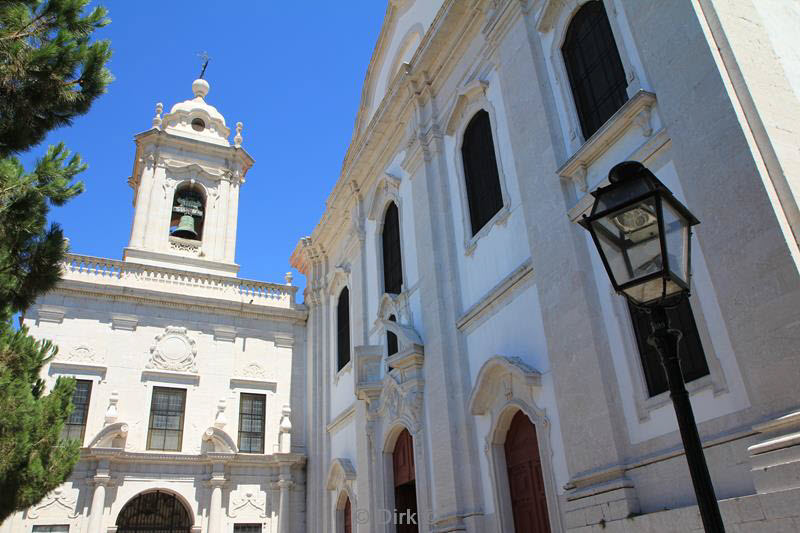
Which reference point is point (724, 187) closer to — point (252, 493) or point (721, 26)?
point (721, 26)

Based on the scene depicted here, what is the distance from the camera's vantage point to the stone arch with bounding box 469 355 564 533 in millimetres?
8359

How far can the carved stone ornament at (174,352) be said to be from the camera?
1747cm

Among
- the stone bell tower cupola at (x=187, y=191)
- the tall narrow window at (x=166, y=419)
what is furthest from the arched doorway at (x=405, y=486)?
the stone bell tower cupola at (x=187, y=191)

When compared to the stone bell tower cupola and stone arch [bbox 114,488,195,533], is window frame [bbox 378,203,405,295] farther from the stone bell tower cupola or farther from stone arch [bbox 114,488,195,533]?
stone arch [bbox 114,488,195,533]

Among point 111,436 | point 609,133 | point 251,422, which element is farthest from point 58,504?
point 609,133

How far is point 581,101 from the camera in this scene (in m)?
8.86

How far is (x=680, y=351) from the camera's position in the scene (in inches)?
257

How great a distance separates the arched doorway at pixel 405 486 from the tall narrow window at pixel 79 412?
7851 millimetres

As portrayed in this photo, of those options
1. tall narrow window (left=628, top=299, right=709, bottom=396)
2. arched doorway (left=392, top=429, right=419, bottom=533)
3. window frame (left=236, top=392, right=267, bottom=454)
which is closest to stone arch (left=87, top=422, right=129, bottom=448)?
window frame (left=236, top=392, right=267, bottom=454)

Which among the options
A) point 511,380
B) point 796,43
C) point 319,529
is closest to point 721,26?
point 796,43

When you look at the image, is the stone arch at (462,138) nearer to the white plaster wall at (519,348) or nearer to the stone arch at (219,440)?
the white plaster wall at (519,348)

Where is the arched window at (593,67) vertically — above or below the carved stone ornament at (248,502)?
above

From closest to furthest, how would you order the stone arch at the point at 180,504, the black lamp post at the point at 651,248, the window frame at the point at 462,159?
the black lamp post at the point at 651,248 < the window frame at the point at 462,159 < the stone arch at the point at 180,504

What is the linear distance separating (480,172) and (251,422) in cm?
1025
